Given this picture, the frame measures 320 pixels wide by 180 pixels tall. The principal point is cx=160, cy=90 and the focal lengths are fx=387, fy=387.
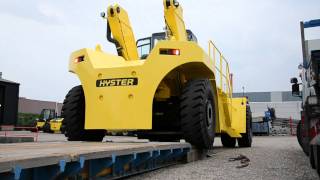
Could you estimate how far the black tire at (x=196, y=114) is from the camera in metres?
6.14

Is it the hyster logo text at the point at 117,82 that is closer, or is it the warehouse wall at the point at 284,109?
the hyster logo text at the point at 117,82

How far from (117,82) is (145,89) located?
19.8 inches

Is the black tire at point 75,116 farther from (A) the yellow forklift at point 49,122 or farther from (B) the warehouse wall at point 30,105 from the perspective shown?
(B) the warehouse wall at point 30,105

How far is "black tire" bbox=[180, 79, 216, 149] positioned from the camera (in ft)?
20.1

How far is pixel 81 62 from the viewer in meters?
6.68

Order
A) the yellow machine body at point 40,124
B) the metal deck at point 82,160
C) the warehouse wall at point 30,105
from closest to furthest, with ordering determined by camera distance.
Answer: the metal deck at point 82,160 → the yellow machine body at point 40,124 → the warehouse wall at point 30,105

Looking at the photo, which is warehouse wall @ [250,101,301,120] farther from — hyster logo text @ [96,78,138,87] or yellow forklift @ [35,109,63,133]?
hyster logo text @ [96,78,138,87]

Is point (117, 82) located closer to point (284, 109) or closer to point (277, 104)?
point (284, 109)

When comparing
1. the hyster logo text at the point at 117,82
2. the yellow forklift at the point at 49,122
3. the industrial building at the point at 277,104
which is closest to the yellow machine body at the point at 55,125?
the yellow forklift at the point at 49,122

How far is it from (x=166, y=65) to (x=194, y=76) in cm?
134

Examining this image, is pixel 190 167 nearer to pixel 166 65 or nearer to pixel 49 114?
pixel 166 65

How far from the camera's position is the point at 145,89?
620 centimetres

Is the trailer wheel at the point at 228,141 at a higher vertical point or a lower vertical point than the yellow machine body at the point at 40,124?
lower

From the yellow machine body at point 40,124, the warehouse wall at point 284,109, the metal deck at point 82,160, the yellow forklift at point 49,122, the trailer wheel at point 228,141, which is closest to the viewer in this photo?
the metal deck at point 82,160
